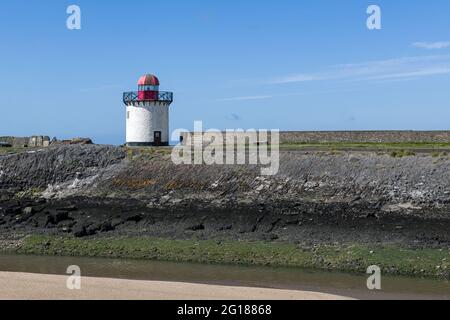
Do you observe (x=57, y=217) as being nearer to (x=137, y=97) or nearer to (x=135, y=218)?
(x=135, y=218)

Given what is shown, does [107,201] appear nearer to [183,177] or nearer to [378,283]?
[183,177]

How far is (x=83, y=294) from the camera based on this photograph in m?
12.8

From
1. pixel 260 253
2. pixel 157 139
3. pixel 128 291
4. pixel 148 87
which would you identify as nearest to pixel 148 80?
pixel 148 87

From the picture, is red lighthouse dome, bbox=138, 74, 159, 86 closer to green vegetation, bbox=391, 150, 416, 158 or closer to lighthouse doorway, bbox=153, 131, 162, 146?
lighthouse doorway, bbox=153, 131, 162, 146

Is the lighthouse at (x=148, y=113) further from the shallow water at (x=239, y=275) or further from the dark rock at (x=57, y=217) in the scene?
the shallow water at (x=239, y=275)

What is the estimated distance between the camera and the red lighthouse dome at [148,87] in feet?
138

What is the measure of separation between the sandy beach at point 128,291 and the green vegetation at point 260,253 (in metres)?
3.72

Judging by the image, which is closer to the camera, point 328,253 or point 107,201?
point 328,253

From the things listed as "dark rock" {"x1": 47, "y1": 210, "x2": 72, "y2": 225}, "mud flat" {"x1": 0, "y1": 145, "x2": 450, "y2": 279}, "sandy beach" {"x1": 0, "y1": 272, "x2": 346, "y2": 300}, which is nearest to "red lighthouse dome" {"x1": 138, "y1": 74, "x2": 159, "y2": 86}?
"mud flat" {"x1": 0, "y1": 145, "x2": 450, "y2": 279}

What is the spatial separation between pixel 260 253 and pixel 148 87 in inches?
1025

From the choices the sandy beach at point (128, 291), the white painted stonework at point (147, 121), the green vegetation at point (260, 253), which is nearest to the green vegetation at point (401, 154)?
the green vegetation at point (260, 253)
